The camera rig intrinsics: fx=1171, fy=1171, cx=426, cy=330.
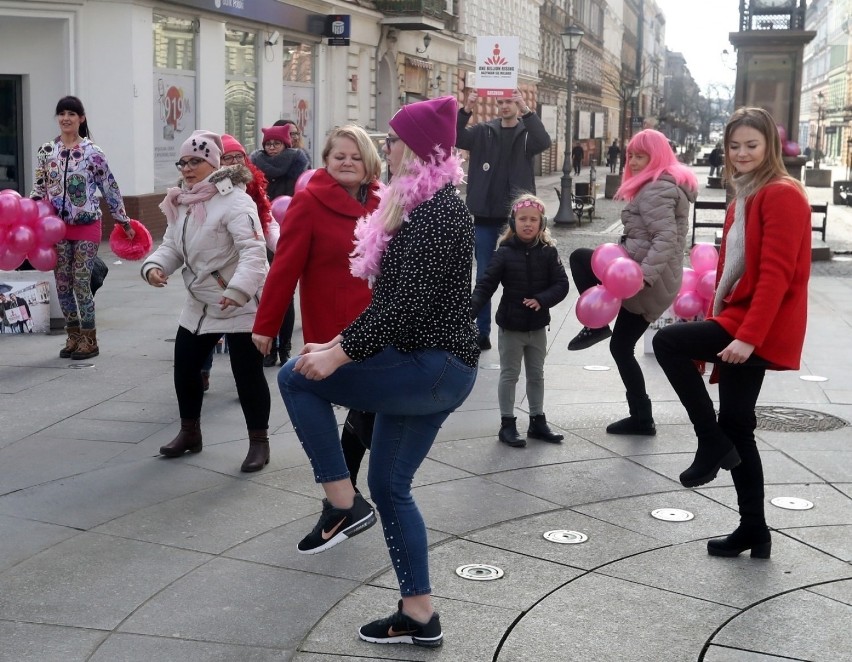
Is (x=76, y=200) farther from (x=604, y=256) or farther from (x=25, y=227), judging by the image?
(x=604, y=256)

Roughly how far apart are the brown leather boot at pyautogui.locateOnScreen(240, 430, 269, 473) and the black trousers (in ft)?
7.42

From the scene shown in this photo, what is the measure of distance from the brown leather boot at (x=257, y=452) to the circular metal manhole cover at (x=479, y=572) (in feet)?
5.71

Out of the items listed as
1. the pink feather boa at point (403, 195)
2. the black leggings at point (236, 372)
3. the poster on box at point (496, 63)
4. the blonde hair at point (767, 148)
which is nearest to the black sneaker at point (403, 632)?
the pink feather boa at point (403, 195)

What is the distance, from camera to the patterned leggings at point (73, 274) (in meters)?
8.99

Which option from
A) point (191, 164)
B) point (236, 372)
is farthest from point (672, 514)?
point (191, 164)

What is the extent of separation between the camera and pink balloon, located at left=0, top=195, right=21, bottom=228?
8727 millimetres

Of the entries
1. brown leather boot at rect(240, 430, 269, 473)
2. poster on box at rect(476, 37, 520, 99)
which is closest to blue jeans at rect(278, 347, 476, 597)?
brown leather boot at rect(240, 430, 269, 473)

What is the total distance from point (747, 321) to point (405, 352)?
1518mm

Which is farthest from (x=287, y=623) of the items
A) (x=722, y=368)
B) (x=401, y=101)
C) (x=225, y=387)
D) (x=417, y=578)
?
(x=401, y=101)

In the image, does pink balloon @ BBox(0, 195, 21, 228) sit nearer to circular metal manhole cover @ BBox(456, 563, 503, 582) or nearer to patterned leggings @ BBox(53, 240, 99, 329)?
patterned leggings @ BBox(53, 240, 99, 329)

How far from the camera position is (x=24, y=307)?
9.89m

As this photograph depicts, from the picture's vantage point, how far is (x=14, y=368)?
853 cm

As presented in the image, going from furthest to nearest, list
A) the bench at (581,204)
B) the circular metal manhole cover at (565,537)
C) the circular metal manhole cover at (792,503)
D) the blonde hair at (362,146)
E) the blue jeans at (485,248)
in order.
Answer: the bench at (581,204), the blue jeans at (485,248), the circular metal manhole cover at (792,503), the circular metal manhole cover at (565,537), the blonde hair at (362,146)

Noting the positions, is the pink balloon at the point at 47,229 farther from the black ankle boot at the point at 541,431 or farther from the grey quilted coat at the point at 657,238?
the grey quilted coat at the point at 657,238
